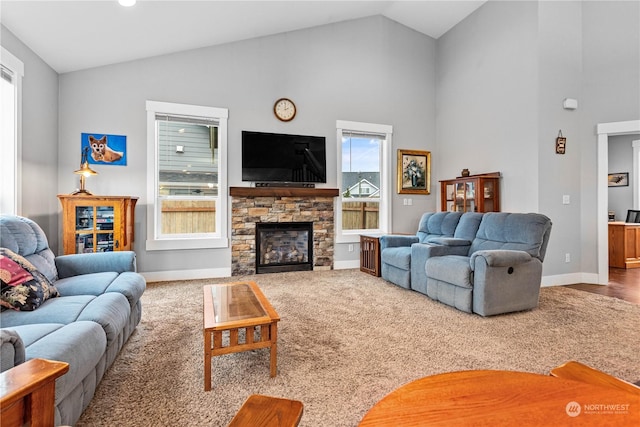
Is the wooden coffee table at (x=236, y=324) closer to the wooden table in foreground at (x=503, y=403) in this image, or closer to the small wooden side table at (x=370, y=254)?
the wooden table in foreground at (x=503, y=403)

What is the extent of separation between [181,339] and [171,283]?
2.02 m

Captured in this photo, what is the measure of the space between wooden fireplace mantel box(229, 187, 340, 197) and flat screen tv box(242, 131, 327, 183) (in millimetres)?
147

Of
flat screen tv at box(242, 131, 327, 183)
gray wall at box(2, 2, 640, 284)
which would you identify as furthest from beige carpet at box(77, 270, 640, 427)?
flat screen tv at box(242, 131, 327, 183)

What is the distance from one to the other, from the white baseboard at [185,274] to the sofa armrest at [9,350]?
3.46 metres

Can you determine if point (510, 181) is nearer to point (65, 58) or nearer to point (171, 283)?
point (171, 283)

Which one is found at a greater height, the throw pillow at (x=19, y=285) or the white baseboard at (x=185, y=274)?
the throw pillow at (x=19, y=285)

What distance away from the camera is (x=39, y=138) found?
358cm

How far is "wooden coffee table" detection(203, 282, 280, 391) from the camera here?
5.85ft

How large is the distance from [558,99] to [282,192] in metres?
3.94

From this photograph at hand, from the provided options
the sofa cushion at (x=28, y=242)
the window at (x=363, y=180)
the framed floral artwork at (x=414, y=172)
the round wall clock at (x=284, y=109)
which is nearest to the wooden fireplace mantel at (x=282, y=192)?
the window at (x=363, y=180)

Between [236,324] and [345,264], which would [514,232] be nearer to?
[345,264]

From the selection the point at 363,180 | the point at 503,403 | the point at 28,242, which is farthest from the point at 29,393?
the point at 363,180

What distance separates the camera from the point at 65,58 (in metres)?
3.72

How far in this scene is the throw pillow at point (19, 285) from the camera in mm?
1760
